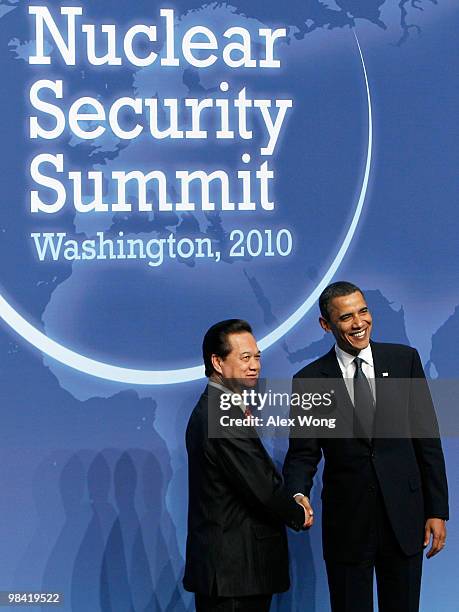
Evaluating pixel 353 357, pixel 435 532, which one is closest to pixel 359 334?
pixel 353 357

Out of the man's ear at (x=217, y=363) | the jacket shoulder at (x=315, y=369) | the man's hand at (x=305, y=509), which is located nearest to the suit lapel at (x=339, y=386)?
the jacket shoulder at (x=315, y=369)

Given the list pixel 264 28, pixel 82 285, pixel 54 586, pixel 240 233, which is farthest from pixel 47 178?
pixel 54 586

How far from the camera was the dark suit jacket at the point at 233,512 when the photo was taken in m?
3.12

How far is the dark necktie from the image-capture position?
3.39 meters

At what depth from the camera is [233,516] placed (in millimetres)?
3178

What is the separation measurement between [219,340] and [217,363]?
0.08 m

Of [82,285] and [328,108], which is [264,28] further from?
[82,285]

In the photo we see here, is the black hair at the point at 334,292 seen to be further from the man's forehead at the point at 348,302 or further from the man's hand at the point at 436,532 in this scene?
the man's hand at the point at 436,532

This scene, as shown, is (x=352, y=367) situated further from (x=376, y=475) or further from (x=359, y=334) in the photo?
(x=376, y=475)

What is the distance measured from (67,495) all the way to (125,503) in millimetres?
237

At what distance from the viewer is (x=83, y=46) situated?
13.1 ft

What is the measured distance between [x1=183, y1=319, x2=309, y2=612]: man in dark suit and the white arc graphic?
777mm

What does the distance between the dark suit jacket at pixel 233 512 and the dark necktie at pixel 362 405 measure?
0.37m

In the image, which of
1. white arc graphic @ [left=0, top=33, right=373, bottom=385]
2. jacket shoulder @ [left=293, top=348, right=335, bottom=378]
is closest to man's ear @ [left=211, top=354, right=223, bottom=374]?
jacket shoulder @ [left=293, top=348, right=335, bottom=378]
